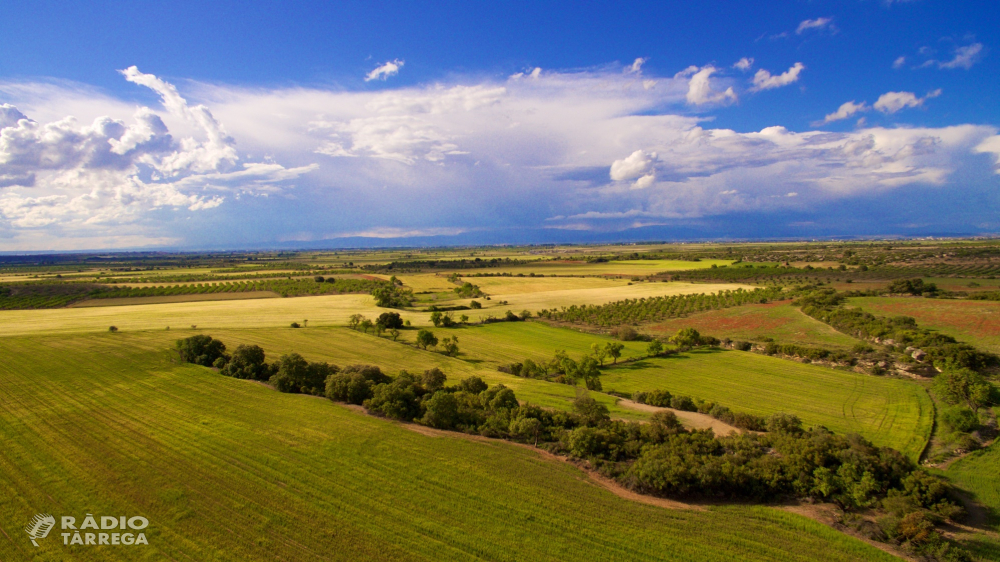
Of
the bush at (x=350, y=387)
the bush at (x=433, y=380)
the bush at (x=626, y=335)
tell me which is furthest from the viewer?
the bush at (x=626, y=335)

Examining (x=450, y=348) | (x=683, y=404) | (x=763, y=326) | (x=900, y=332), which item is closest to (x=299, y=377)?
(x=450, y=348)

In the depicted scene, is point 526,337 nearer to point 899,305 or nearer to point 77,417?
point 77,417

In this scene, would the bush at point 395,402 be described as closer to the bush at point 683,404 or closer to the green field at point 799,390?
the green field at point 799,390

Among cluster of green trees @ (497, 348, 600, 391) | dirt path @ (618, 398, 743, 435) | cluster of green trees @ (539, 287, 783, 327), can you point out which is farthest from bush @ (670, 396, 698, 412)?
cluster of green trees @ (539, 287, 783, 327)

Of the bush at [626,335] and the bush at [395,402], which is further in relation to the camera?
the bush at [626,335]

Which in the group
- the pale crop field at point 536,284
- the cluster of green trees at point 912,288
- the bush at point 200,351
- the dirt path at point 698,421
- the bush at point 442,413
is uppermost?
the cluster of green trees at point 912,288

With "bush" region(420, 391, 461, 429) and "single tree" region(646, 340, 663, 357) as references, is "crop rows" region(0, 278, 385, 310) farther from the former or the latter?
"bush" region(420, 391, 461, 429)

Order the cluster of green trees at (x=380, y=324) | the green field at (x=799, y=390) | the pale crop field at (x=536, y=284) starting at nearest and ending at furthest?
the green field at (x=799, y=390)
the cluster of green trees at (x=380, y=324)
the pale crop field at (x=536, y=284)

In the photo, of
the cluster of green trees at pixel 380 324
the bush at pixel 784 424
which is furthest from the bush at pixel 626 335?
the cluster of green trees at pixel 380 324

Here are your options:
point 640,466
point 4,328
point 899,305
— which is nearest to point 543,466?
point 640,466

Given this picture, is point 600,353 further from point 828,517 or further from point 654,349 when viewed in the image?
point 828,517
